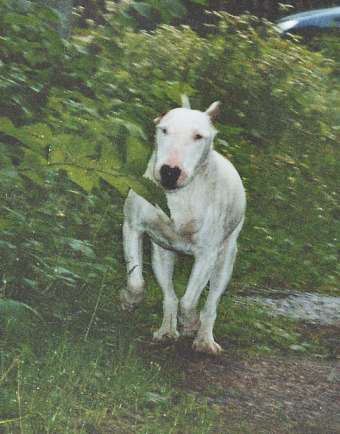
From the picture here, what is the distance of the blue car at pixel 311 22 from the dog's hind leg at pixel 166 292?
14481 millimetres

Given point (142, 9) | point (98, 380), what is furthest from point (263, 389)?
point (142, 9)

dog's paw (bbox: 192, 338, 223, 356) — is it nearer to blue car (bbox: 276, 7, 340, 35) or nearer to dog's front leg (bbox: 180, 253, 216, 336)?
dog's front leg (bbox: 180, 253, 216, 336)

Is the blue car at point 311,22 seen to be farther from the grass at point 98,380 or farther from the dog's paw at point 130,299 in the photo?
the dog's paw at point 130,299

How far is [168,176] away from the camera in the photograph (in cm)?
637

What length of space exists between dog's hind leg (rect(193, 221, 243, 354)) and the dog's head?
904 mm

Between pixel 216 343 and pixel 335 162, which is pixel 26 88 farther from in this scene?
pixel 335 162

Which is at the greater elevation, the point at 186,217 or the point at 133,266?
the point at 186,217

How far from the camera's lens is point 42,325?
6.57 metres

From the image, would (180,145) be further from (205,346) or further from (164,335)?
(205,346)

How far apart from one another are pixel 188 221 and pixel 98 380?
4.46 ft

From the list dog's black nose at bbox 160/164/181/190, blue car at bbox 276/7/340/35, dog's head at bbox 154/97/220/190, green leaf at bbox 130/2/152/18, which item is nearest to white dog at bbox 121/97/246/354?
dog's head at bbox 154/97/220/190

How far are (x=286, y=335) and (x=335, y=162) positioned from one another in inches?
290

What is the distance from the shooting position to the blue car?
21.5m

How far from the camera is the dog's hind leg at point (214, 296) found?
738 cm
